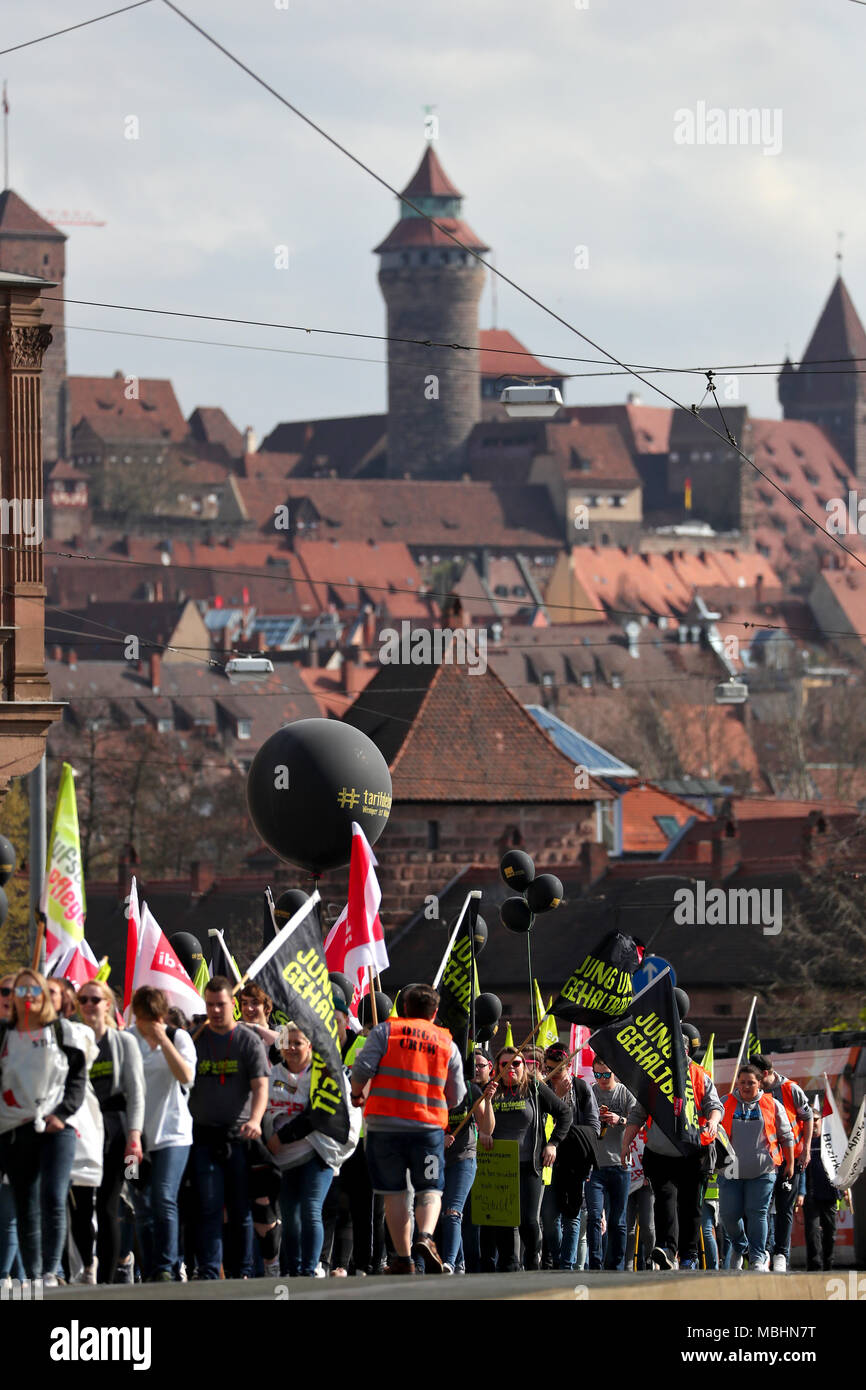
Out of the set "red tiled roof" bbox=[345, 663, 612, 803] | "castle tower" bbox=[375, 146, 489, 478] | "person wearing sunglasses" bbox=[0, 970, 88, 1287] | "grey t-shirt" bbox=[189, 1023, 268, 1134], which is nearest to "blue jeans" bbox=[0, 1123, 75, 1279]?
"person wearing sunglasses" bbox=[0, 970, 88, 1287]

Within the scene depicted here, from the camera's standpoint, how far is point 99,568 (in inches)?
6599

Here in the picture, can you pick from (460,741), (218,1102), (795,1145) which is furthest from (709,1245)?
(460,741)

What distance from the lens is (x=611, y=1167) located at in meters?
16.5

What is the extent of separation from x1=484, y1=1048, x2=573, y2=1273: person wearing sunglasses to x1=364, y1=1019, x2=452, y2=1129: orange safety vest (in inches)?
57.7

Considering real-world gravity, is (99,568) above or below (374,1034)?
above

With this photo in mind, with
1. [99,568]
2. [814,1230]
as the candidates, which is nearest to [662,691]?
[99,568]

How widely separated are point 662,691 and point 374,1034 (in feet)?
356

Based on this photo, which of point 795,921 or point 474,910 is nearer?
point 474,910

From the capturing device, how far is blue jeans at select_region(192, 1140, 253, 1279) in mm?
13672

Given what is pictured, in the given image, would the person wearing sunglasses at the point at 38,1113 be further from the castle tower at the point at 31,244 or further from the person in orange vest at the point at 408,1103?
the castle tower at the point at 31,244

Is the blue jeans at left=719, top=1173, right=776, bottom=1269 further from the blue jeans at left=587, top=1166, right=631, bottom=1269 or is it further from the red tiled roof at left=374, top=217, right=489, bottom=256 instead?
the red tiled roof at left=374, top=217, right=489, bottom=256

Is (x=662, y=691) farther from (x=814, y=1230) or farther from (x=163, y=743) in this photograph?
(x=814, y=1230)

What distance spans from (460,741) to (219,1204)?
35.5m

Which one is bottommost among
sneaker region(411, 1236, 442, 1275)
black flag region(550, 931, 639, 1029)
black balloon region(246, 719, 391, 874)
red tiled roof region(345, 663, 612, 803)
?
sneaker region(411, 1236, 442, 1275)
